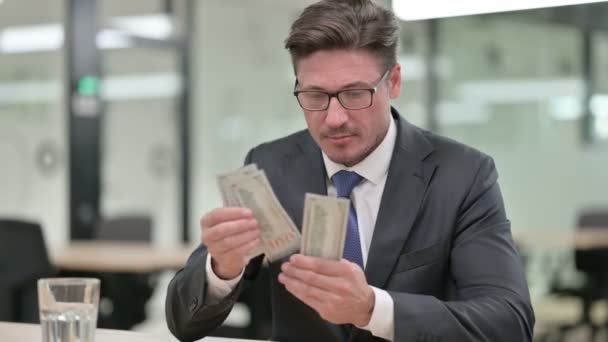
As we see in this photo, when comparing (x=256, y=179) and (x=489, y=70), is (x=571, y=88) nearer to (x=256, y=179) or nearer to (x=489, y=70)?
(x=489, y=70)

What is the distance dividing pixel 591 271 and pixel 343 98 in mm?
3023

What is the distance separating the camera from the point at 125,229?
533 centimetres

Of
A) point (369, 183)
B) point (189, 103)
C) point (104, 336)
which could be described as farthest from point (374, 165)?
point (189, 103)

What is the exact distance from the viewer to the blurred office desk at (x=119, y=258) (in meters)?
4.22

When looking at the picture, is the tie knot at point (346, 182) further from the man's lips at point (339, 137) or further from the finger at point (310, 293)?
the finger at point (310, 293)

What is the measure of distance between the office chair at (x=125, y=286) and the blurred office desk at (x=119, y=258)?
6.7 inches

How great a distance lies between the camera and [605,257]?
445cm

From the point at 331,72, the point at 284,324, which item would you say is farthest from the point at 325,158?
the point at 284,324

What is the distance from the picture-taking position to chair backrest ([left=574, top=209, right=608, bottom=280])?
4.44 metres

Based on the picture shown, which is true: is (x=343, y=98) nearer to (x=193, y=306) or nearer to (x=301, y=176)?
(x=301, y=176)

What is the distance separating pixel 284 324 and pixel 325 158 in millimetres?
392

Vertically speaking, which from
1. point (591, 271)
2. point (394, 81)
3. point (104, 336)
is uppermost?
point (394, 81)

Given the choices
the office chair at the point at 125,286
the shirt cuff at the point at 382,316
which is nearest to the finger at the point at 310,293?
the shirt cuff at the point at 382,316

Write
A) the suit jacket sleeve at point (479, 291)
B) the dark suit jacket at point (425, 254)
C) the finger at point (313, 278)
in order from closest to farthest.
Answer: the finger at point (313, 278) → the suit jacket sleeve at point (479, 291) → the dark suit jacket at point (425, 254)
